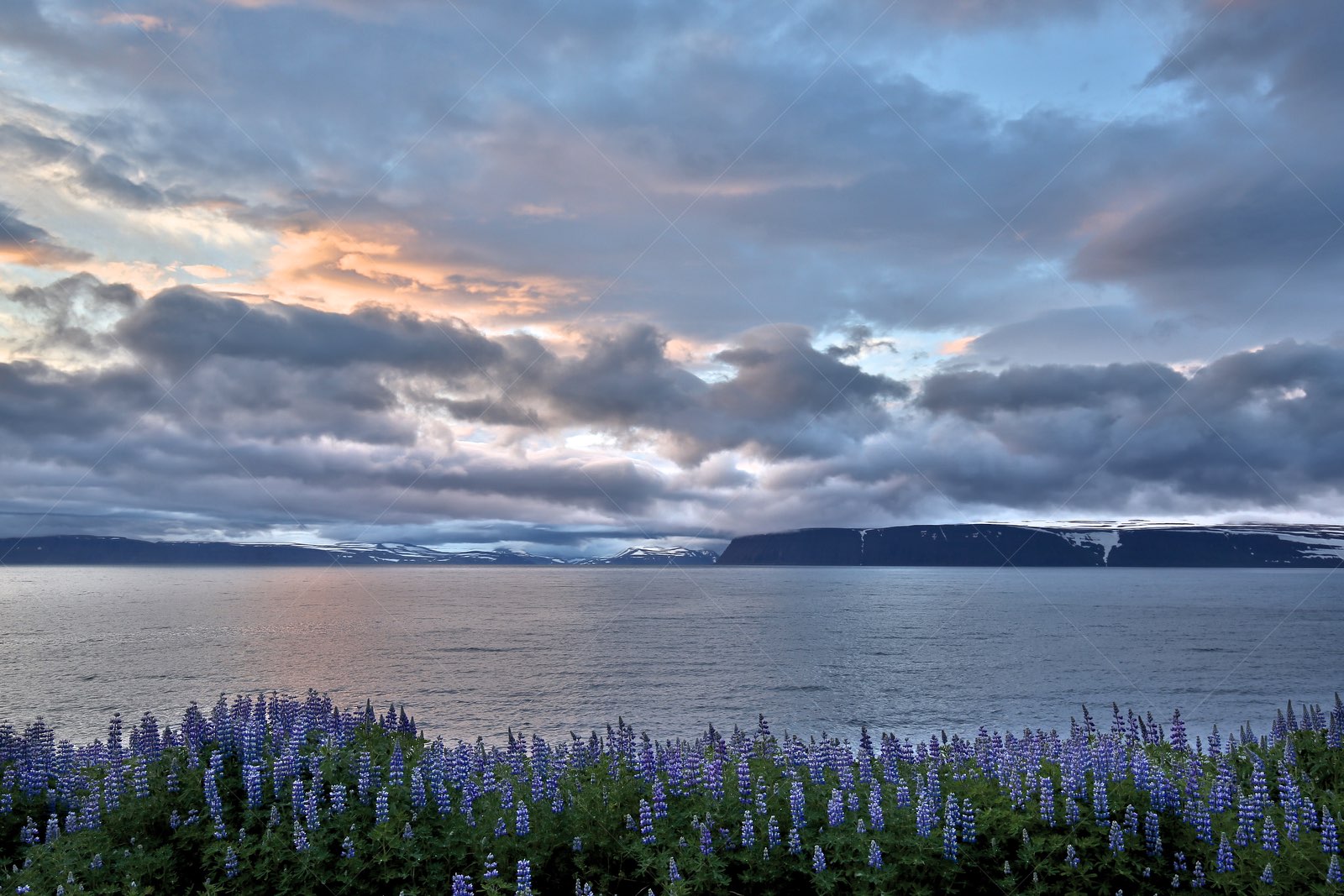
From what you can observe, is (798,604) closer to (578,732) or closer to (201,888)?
(578,732)

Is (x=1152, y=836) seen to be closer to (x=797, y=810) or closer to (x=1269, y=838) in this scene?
(x=1269, y=838)

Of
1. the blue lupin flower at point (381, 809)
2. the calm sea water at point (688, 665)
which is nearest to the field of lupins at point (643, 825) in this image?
the blue lupin flower at point (381, 809)

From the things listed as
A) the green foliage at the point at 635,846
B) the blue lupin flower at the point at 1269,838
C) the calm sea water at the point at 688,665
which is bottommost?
the calm sea water at the point at 688,665

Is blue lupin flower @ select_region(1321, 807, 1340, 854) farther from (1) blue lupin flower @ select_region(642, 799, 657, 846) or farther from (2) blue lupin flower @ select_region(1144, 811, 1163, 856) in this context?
(1) blue lupin flower @ select_region(642, 799, 657, 846)

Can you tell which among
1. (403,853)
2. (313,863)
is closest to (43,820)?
(313,863)

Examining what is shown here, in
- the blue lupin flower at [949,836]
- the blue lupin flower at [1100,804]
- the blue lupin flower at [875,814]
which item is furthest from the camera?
the blue lupin flower at [1100,804]

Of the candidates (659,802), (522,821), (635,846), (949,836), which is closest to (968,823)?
(949,836)

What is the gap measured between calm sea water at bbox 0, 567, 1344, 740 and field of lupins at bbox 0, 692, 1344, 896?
103ft

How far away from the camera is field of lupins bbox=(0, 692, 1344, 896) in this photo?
789 centimetres

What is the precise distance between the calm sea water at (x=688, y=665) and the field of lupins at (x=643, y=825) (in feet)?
103

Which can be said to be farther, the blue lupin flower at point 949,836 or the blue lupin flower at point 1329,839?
the blue lupin flower at point 949,836

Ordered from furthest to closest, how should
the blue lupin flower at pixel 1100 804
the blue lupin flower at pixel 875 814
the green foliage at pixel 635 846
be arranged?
the blue lupin flower at pixel 1100 804 → the blue lupin flower at pixel 875 814 → the green foliage at pixel 635 846

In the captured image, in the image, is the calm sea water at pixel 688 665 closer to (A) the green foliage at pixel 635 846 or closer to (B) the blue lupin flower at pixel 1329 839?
(A) the green foliage at pixel 635 846

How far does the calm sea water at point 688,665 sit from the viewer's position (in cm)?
4794
